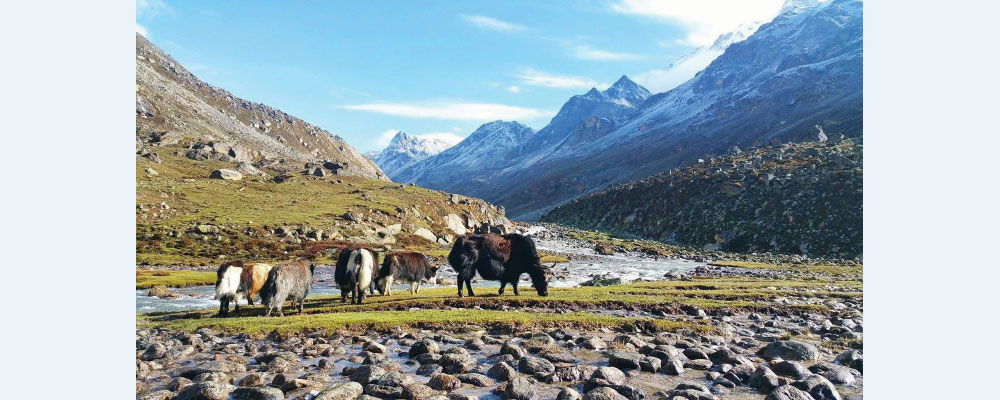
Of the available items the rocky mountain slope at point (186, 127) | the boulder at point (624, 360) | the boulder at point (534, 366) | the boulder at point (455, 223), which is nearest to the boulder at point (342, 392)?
the boulder at point (534, 366)

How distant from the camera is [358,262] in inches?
724

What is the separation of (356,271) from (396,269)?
2254 millimetres

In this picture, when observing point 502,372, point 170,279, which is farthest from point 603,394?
point 170,279

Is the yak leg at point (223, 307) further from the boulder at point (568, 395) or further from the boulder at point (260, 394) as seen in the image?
the boulder at point (568, 395)

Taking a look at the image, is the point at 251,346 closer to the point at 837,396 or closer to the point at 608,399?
the point at 608,399

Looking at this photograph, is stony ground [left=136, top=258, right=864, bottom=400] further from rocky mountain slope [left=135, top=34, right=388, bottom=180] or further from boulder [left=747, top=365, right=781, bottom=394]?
rocky mountain slope [left=135, top=34, right=388, bottom=180]

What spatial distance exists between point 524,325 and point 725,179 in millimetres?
74521

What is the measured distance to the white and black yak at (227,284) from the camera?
15.2m

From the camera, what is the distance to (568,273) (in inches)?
1574

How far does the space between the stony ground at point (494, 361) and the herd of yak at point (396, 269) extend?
152 cm

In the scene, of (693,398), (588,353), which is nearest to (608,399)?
(693,398)

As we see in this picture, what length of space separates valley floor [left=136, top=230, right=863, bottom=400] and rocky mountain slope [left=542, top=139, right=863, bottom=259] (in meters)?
45.0

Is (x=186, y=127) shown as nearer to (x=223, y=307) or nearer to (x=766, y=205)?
(x=766, y=205)

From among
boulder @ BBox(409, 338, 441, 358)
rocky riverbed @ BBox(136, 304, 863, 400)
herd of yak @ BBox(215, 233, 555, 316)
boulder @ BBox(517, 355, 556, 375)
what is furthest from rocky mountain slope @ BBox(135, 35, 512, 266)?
boulder @ BBox(517, 355, 556, 375)
